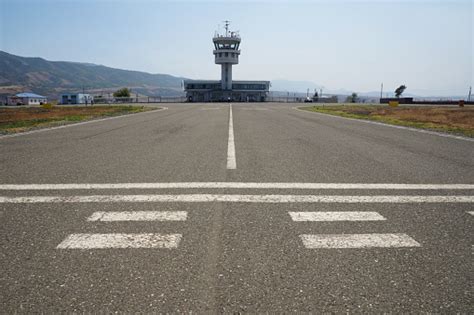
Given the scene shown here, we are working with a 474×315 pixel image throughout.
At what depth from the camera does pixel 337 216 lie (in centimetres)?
407

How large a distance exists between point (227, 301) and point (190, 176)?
3820 mm

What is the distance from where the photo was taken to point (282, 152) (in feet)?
29.0

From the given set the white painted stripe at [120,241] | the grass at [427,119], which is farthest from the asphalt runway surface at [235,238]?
the grass at [427,119]

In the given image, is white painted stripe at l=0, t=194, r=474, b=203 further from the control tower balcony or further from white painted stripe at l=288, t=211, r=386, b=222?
the control tower balcony

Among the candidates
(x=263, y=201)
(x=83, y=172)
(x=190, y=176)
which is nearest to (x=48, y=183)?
(x=83, y=172)

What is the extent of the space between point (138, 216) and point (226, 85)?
99.0m

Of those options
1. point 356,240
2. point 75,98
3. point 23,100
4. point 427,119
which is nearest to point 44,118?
point 356,240

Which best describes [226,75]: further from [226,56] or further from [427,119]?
[427,119]

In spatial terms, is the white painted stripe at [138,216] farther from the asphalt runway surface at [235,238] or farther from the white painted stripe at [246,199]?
the white painted stripe at [246,199]

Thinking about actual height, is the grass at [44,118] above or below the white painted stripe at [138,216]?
above

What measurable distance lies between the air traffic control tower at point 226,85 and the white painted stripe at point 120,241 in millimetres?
94212

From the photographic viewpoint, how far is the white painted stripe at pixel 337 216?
398 cm

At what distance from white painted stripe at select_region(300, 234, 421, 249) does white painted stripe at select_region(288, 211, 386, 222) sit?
0.47 metres

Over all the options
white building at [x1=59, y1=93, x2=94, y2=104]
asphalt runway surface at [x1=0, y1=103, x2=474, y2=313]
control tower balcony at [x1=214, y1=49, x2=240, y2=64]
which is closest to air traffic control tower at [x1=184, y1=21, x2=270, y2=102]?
control tower balcony at [x1=214, y1=49, x2=240, y2=64]
